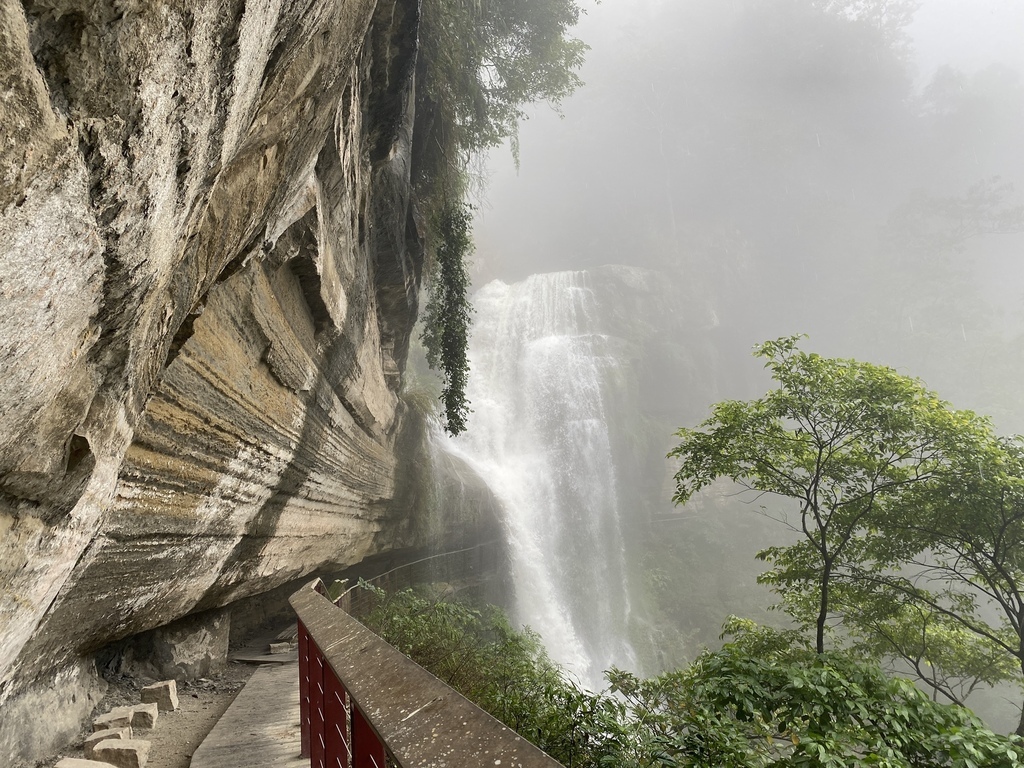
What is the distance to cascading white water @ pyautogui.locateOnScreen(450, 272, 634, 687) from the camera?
22094 mm

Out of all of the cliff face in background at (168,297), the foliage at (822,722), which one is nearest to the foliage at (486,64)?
the cliff face in background at (168,297)

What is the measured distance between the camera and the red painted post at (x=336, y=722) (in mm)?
1505

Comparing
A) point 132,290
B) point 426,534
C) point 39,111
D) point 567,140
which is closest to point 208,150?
point 132,290

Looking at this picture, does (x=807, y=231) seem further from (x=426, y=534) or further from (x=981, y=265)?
(x=426, y=534)

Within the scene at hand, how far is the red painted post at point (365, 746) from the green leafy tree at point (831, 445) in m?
5.74

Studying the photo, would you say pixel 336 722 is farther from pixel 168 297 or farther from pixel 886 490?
pixel 886 490

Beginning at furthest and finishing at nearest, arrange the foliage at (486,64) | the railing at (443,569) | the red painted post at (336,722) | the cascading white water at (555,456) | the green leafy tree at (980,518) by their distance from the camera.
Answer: the cascading white water at (555,456) → the railing at (443,569) → the foliage at (486,64) → the green leafy tree at (980,518) → the red painted post at (336,722)

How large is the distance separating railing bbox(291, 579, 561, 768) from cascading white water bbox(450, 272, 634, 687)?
17.9m

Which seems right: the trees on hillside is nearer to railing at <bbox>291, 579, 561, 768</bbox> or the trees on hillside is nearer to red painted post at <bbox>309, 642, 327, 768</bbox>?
red painted post at <bbox>309, 642, 327, 768</bbox>

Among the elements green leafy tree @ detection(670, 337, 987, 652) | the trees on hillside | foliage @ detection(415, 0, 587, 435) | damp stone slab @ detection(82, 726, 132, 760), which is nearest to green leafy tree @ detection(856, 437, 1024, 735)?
the trees on hillside

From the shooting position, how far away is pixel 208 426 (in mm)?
3668

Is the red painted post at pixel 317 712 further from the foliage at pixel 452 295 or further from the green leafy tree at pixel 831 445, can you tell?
the foliage at pixel 452 295

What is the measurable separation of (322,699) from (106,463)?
4.17 feet

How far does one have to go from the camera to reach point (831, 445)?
653cm
